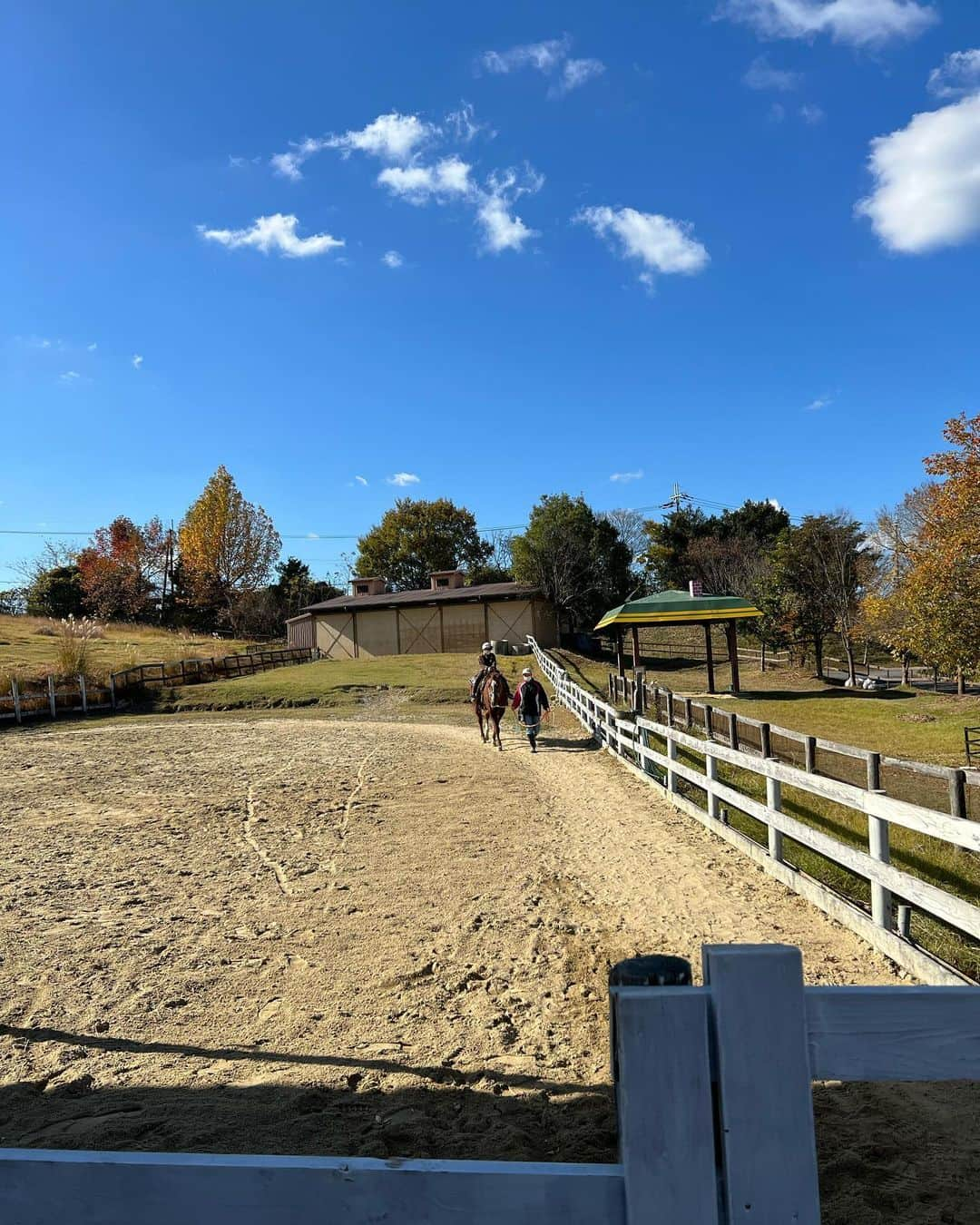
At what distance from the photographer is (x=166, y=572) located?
6141 centimetres

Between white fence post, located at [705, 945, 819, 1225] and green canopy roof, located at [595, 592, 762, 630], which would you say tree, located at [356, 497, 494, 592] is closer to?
green canopy roof, located at [595, 592, 762, 630]

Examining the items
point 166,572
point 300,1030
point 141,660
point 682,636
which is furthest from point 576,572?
point 300,1030

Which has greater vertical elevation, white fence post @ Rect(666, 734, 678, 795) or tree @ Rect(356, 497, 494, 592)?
tree @ Rect(356, 497, 494, 592)

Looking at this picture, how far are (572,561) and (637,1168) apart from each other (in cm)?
4648

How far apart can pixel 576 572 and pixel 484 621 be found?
922 cm

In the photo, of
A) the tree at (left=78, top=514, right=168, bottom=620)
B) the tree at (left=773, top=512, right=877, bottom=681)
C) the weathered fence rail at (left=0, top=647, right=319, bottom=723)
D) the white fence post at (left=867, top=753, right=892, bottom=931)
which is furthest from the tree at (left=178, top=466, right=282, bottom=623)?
the white fence post at (left=867, top=753, right=892, bottom=931)

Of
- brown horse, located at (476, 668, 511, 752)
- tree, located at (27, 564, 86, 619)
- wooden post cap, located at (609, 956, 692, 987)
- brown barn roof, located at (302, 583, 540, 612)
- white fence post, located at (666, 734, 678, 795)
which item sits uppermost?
tree, located at (27, 564, 86, 619)

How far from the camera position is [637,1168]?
4.12 ft

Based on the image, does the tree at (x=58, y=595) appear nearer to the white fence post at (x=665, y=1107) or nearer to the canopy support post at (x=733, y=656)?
the canopy support post at (x=733, y=656)

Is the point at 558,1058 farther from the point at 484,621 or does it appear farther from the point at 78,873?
the point at 484,621

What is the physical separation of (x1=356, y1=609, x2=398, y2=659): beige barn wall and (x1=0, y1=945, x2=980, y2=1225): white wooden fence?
4042 centimetres

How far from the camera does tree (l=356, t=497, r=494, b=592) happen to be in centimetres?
6234

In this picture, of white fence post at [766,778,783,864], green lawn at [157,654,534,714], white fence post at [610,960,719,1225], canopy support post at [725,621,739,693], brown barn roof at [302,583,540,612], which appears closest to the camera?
white fence post at [610,960,719,1225]

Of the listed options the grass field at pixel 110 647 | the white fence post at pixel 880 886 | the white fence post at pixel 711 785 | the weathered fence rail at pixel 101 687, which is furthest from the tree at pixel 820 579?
the white fence post at pixel 880 886
